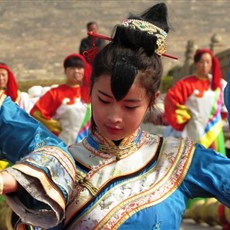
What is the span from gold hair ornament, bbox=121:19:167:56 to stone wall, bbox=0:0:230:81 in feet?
144

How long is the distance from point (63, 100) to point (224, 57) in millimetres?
10414

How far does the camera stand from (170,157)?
3.32 meters

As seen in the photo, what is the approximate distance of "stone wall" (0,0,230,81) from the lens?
158ft

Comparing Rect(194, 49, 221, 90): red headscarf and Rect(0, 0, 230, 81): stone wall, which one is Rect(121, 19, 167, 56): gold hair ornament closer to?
Rect(194, 49, 221, 90): red headscarf

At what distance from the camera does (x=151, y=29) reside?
10.6 ft

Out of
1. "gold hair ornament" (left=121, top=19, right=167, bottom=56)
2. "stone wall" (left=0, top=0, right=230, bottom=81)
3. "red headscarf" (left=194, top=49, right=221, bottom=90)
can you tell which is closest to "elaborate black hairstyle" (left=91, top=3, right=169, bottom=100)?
"gold hair ornament" (left=121, top=19, right=167, bottom=56)

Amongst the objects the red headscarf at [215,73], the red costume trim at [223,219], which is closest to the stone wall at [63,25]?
the red headscarf at [215,73]

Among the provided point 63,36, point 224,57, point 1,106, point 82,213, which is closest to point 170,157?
point 82,213

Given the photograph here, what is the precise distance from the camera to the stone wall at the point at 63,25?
48125 millimetres

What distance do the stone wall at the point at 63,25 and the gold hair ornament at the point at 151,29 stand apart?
43.8 m

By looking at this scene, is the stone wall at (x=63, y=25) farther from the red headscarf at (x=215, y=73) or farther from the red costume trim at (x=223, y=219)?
the red costume trim at (x=223, y=219)

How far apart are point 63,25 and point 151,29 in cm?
4697

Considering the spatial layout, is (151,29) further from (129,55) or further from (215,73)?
(215,73)

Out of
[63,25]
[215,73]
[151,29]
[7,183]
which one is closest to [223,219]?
[215,73]
